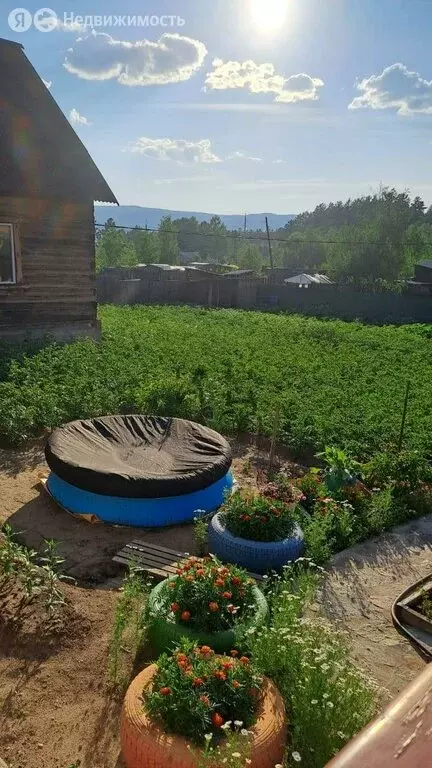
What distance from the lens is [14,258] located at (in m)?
14.0

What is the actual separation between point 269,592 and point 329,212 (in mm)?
133794

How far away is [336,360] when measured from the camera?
577 inches

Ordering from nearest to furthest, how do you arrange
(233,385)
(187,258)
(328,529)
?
(328,529) < (233,385) < (187,258)

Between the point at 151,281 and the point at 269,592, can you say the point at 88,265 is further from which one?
the point at 151,281

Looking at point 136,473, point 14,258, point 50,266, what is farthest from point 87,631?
point 50,266

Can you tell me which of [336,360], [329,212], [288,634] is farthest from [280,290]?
[329,212]

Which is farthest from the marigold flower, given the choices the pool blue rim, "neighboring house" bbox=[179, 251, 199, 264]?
"neighboring house" bbox=[179, 251, 199, 264]

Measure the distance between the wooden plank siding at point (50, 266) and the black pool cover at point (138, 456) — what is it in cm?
730

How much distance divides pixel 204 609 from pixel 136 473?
8.49 feet

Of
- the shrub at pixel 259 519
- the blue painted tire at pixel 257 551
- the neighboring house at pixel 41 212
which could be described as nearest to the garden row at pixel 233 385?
the neighboring house at pixel 41 212

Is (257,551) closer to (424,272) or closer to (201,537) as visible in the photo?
(201,537)

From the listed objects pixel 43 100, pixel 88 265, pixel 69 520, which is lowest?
pixel 69 520

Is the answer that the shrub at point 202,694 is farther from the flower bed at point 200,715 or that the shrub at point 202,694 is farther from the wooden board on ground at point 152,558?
the wooden board on ground at point 152,558

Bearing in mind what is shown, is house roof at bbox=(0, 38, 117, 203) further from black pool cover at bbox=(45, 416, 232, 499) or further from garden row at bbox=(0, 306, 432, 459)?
black pool cover at bbox=(45, 416, 232, 499)
